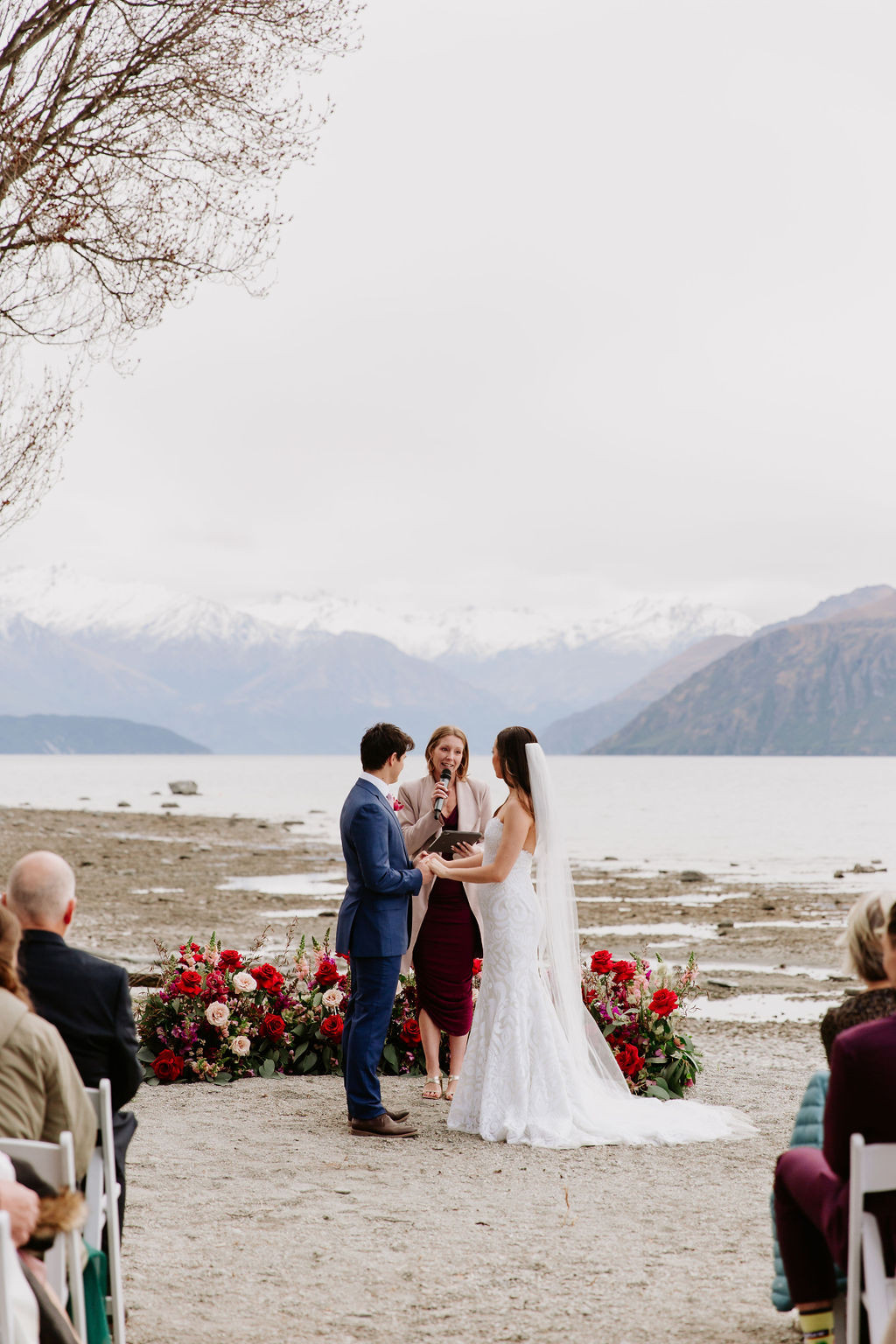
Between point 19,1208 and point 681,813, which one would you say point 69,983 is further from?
point 681,813

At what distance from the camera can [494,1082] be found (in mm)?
7441

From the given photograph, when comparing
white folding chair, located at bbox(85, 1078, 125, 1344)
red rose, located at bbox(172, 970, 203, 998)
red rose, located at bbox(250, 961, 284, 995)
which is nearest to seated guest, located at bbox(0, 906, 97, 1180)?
white folding chair, located at bbox(85, 1078, 125, 1344)

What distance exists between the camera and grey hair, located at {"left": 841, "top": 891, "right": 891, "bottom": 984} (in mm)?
4117

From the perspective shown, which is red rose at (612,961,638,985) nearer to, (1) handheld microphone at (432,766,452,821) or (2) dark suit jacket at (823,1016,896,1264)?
(1) handheld microphone at (432,766,452,821)

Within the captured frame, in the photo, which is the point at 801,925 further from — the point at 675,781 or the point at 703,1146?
the point at 675,781

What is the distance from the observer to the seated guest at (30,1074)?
3.65 meters

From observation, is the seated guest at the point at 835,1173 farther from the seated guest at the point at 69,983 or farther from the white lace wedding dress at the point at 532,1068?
the white lace wedding dress at the point at 532,1068

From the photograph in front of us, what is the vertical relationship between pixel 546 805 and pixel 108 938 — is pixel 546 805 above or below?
above

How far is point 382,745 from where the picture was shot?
699cm

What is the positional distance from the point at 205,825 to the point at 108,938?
98.3ft

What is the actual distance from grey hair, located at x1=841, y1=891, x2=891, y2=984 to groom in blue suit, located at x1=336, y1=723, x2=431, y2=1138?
3.26m

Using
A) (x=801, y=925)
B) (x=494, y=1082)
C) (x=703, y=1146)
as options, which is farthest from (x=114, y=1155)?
(x=801, y=925)

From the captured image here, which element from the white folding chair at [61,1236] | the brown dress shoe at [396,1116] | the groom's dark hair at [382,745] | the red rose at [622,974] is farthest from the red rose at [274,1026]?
the white folding chair at [61,1236]

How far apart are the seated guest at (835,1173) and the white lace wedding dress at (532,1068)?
3.24 metres
